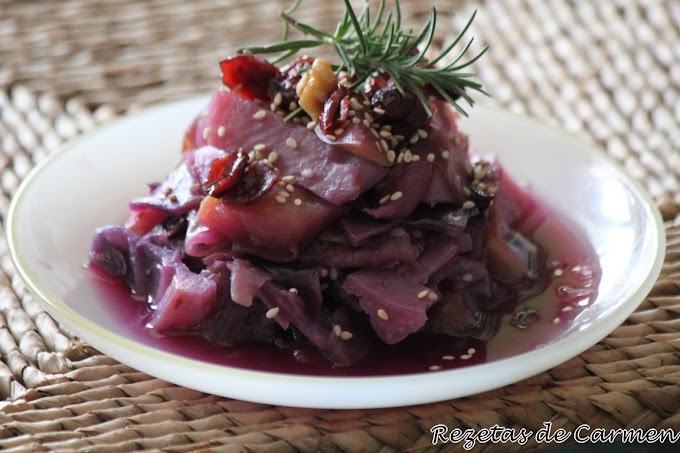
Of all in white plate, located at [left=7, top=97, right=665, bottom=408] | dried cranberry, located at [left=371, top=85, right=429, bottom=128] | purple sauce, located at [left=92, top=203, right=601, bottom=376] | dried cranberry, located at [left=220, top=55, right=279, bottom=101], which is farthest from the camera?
dried cranberry, located at [left=220, top=55, right=279, bottom=101]

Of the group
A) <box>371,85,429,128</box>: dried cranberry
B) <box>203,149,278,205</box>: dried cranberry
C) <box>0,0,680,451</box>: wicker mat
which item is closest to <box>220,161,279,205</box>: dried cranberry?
<box>203,149,278,205</box>: dried cranberry

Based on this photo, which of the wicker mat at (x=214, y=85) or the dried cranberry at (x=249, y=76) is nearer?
the wicker mat at (x=214, y=85)

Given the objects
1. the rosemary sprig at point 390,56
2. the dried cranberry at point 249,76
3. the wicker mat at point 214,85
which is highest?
the rosemary sprig at point 390,56

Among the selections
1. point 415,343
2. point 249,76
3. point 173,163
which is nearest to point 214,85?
point 173,163

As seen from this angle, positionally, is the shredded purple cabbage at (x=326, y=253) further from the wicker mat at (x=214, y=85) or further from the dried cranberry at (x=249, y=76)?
the wicker mat at (x=214, y=85)

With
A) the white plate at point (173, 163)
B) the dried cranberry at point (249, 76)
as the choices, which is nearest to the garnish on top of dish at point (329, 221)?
the dried cranberry at point (249, 76)

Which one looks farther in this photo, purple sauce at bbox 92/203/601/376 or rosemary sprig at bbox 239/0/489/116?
rosemary sprig at bbox 239/0/489/116

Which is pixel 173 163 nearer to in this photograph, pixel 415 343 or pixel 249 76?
pixel 249 76

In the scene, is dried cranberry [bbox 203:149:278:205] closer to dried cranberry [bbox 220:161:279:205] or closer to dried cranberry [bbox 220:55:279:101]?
dried cranberry [bbox 220:161:279:205]
